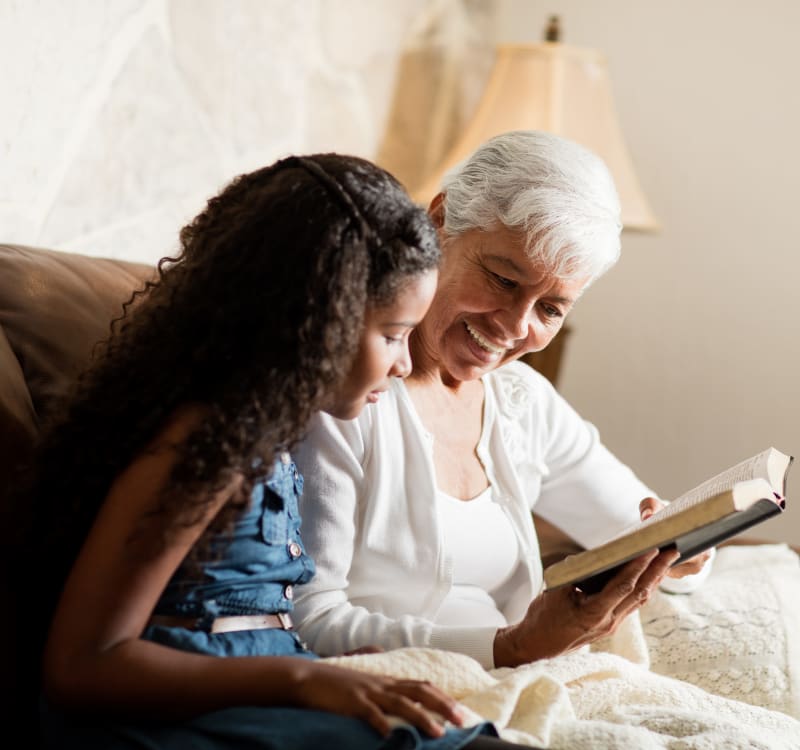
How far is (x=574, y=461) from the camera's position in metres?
1.73

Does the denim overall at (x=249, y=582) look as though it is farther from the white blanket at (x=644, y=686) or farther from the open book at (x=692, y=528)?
the open book at (x=692, y=528)

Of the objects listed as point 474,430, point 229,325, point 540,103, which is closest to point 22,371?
point 229,325

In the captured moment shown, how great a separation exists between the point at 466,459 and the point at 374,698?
0.65 metres

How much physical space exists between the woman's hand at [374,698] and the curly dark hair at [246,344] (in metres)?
0.16

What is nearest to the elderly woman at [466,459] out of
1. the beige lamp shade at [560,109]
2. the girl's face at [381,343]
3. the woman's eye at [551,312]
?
the woman's eye at [551,312]

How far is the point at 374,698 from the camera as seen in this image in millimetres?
903

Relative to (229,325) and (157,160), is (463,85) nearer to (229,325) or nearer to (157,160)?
(157,160)

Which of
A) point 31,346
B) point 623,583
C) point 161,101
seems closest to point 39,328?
point 31,346

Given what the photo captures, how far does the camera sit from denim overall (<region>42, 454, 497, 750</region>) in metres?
0.87

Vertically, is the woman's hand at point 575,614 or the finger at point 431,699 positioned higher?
the finger at point 431,699

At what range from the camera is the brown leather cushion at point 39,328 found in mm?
1116

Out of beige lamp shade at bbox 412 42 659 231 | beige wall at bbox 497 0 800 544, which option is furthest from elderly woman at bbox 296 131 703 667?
beige wall at bbox 497 0 800 544

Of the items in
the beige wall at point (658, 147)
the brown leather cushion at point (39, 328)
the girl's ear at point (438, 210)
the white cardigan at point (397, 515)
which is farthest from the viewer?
the beige wall at point (658, 147)

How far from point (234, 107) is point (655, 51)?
131cm
